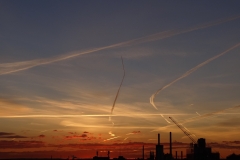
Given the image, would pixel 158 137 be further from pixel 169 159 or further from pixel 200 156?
pixel 200 156

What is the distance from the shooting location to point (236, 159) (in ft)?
592

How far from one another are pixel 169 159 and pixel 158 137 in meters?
12.2

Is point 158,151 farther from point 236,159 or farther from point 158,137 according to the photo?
point 236,159

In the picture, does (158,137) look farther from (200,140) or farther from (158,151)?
(200,140)

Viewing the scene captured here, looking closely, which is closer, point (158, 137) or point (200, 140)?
point (200, 140)

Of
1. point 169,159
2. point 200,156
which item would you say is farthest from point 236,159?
point 200,156

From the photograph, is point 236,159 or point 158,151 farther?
point 236,159

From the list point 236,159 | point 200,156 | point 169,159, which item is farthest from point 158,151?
point 236,159

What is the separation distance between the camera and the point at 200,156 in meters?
145

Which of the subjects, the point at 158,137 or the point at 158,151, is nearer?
the point at 158,151

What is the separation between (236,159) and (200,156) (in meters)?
44.5

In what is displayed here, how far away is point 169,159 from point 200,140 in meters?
39.4

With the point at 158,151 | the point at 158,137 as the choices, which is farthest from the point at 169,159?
the point at 158,151

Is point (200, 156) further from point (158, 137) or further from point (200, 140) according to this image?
point (158, 137)
